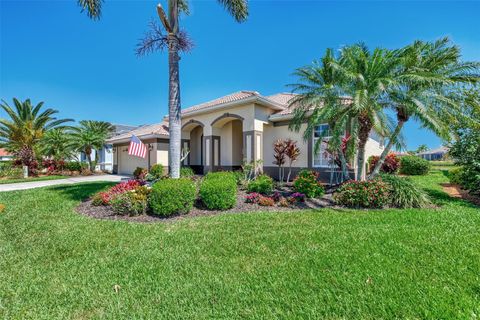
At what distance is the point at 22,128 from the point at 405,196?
3081cm

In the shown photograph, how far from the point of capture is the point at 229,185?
838 centimetres

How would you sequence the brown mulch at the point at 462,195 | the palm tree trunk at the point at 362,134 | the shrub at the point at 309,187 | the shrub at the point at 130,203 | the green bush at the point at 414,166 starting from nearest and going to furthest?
the shrub at the point at 130,203 → the palm tree trunk at the point at 362,134 → the brown mulch at the point at 462,195 → the shrub at the point at 309,187 → the green bush at the point at 414,166

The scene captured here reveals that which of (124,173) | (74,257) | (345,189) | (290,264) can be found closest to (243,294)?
(290,264)

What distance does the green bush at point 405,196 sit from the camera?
8.34 meters

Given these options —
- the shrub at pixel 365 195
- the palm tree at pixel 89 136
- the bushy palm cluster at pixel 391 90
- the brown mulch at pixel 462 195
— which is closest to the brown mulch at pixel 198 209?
the shrub at pixel 365 195

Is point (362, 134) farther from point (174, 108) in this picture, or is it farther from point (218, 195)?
point (174, 108)

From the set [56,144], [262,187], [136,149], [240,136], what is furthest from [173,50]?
[56,144]

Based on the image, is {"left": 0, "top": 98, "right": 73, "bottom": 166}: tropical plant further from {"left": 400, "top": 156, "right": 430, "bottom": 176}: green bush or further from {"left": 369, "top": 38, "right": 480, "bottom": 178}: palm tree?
{"left": 400, "top": 156, "right": 430, "bottom": 176}: green bush

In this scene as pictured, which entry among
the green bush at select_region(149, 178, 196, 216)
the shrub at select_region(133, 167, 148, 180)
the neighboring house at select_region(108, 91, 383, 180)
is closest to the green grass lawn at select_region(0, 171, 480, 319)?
the green bush at select_region(149, 178, 196, 216)

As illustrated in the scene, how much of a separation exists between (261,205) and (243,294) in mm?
5547

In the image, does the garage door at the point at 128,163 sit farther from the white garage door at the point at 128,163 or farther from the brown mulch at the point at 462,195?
the brown mulch at the point at 462,195

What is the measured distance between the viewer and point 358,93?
8141 millimetres

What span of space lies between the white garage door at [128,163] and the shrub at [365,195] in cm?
1912

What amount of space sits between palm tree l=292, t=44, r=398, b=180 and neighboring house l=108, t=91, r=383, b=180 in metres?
2.19
